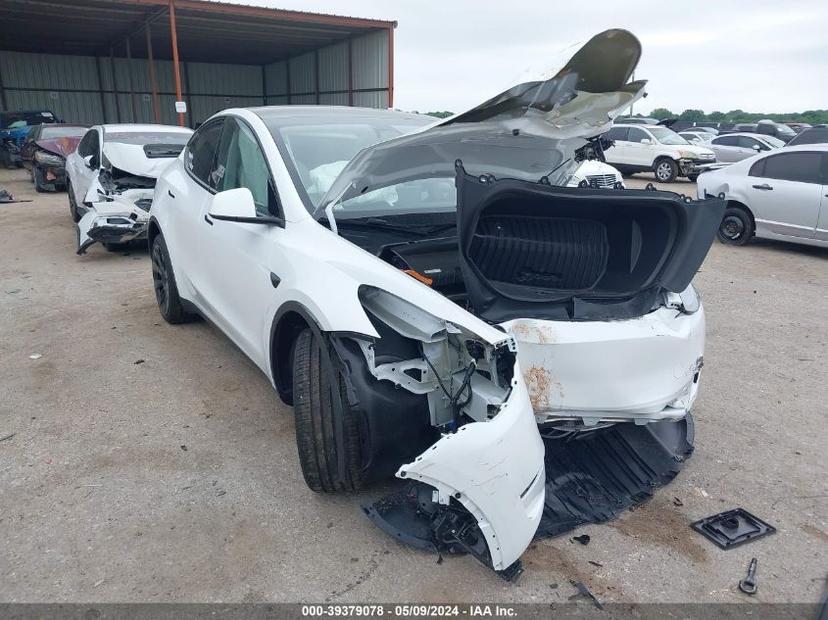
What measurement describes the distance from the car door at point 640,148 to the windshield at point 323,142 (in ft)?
50.3

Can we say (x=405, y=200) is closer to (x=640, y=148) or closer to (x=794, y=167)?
(x=794, y=167)

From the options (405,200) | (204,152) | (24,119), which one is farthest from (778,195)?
(24,119)

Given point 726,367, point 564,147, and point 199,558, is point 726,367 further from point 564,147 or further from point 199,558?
point 199,558

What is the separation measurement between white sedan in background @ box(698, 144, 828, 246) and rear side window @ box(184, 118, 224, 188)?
701 cm

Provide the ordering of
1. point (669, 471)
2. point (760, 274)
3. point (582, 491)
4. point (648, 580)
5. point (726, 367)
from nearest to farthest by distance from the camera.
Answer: point (648, 580), point (582, 491), point (669, 471), point (726, 367), point (760, 274)

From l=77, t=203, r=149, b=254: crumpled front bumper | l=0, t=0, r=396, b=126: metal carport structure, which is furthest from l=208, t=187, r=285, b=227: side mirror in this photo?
l=0, t=0, r=396, b=126: metal carport structure

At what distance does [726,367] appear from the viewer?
180 inches

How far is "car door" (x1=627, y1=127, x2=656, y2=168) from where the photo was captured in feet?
57.3

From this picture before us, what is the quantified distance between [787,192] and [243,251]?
8046mm

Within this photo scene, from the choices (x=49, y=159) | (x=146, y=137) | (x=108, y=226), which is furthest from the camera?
(x=49, y=159)

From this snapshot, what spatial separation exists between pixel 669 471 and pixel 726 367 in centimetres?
193

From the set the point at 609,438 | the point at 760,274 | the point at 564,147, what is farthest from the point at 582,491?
the point at 760,274

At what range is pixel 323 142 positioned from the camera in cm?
355

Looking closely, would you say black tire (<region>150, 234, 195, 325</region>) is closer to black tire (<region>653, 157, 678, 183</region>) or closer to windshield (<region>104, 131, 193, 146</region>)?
windshield (<region>104, 131, 193, 146</region>)
